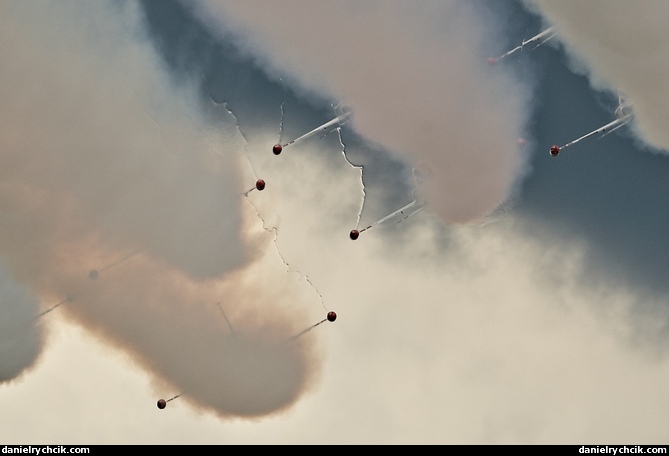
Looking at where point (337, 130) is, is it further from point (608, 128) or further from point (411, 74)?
point (608, 128)

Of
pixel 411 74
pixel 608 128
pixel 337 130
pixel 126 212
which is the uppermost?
pixel 411 74

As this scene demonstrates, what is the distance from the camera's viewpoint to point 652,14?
5709cm

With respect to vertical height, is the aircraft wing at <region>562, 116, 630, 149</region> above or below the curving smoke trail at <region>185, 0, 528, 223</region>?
below

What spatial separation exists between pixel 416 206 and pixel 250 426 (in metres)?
14.0

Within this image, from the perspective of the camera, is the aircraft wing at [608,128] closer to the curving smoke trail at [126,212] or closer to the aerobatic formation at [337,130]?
the aerobatic formation at [337,130]

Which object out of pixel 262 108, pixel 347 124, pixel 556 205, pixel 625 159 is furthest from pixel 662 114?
pixel 262 108

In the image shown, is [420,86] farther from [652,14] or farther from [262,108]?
[652,14]

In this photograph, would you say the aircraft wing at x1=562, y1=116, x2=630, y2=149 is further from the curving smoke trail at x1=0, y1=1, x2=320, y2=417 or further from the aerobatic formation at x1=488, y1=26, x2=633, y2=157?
the curving smoke trail at x1=0, y1=1, x2=320, y2=417

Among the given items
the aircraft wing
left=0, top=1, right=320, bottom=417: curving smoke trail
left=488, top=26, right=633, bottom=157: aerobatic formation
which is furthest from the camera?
the aircraft wing

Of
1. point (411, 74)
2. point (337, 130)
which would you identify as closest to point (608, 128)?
point (411, 74)

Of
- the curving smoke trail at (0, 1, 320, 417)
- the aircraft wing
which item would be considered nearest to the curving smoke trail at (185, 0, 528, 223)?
the aircraft wing

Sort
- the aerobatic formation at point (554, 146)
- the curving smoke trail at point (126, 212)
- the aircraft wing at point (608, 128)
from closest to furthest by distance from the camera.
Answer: the curving smoke trail at point (126, 212), the aerobatic formation at point (554, 146), the aircraft wing at point (608, 128)

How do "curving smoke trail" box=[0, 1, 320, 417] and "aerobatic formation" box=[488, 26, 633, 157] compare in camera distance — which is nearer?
"curving smoke trail" box=[0, 1, 320, 417]

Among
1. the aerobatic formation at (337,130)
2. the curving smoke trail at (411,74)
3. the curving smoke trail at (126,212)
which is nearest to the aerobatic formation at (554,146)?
the aerobatic formation at (337,130)
